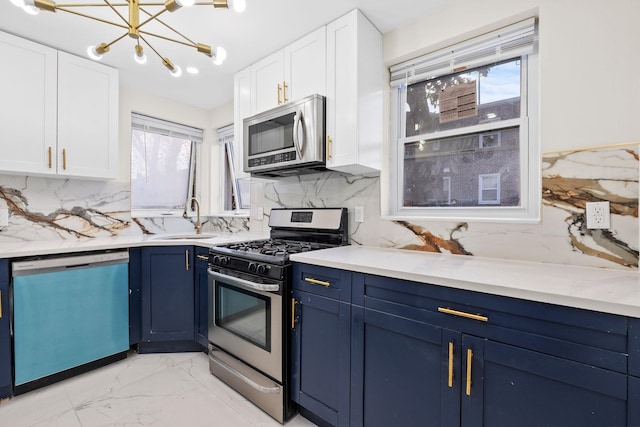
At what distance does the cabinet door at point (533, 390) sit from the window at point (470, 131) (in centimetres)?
81

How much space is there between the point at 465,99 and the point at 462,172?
1.53 ft

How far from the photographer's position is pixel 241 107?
2.58 m

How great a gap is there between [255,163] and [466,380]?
1906 mm

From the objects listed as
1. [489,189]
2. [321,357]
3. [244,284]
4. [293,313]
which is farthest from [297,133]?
[321,357]

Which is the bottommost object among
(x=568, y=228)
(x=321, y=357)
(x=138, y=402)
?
(x=138, y=402)

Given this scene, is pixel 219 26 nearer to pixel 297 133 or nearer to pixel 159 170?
pixel 297 133

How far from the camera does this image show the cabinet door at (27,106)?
6.74 feet

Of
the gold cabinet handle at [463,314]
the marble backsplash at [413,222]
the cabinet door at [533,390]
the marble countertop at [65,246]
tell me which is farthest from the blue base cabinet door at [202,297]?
the cabinet door at [533,390]

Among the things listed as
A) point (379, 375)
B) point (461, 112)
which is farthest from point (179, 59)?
point (379, 375)

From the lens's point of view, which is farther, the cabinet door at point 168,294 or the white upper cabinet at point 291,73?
the cabinet door at point 168,294

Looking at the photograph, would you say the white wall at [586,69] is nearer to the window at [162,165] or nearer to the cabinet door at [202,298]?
the cabinet door at [202,298]

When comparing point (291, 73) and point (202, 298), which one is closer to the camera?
point (291, 73)

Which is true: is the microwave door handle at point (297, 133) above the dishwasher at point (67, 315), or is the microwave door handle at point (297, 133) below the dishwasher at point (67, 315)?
above

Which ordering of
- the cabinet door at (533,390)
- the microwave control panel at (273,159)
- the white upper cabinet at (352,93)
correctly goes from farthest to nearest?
the microwave control panel at (273,159) < the white upper cabinet at (352,93) < the cabinet door at (533,390)
